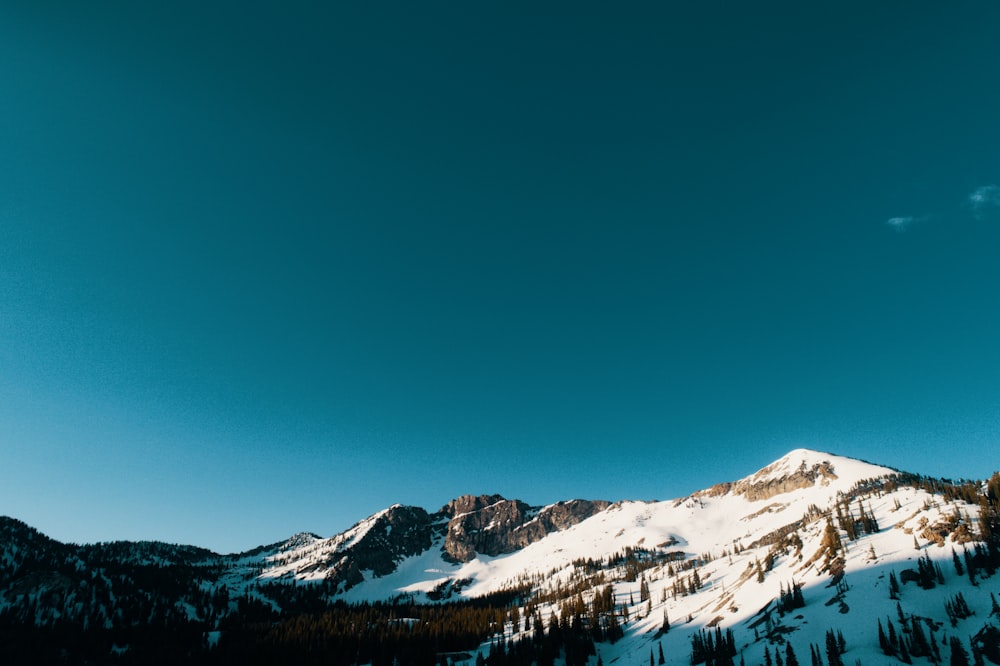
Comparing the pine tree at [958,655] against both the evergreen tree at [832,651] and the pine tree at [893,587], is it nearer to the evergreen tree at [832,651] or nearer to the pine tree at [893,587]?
the evergreen tree at [832,651]

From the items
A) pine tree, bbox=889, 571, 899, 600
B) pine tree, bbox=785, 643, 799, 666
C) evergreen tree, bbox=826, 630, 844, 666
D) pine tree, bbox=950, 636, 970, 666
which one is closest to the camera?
pine tree, bbox=950, 636, 970, 666

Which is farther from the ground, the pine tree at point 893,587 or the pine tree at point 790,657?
the pine tree at point 893,587

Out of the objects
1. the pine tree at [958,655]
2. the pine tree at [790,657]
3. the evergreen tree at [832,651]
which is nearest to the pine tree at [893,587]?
the evergreen tree at [832,651]

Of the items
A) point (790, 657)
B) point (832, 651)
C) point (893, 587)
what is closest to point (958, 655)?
point (832, 651)

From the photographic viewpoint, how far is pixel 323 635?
189 metres

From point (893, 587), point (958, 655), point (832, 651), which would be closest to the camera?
point (958, 655)

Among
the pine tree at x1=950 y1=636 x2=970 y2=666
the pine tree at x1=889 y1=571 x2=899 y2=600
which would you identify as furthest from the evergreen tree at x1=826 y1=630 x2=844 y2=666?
the pine tree at x1=889 y1=571 x2=899 y2=600

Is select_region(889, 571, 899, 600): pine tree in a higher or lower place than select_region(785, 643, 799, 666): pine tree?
higher

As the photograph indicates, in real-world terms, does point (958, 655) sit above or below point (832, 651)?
above

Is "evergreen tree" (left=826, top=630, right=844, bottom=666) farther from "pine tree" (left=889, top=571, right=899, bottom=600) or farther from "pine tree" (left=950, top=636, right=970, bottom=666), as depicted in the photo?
"pine tree" (left=889, top=571, right=899, bottom=600)

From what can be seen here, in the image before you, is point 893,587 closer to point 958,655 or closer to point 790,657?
point 958,655

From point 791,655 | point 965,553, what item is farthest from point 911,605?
point 791,655

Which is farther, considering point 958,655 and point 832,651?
point 832,651

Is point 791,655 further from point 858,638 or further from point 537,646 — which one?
point 537,646
